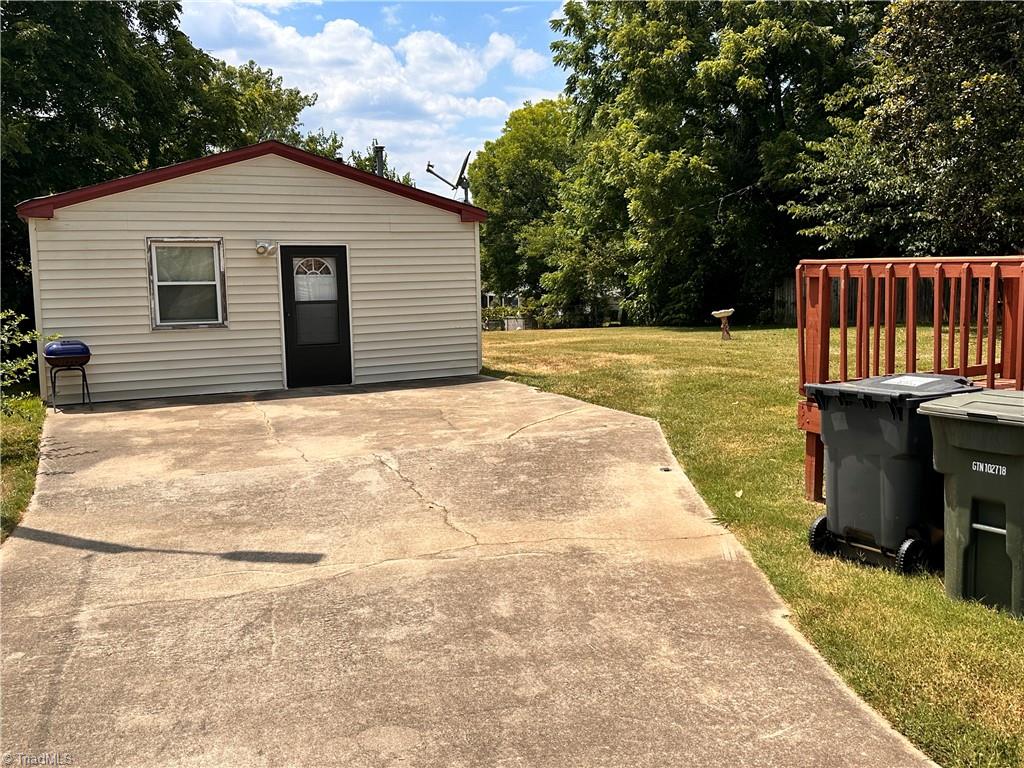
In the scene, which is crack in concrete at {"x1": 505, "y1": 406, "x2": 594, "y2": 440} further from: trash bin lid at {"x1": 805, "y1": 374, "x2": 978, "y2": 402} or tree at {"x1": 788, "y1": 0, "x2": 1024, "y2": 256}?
tree at {"x1": 788, "y1": 0, "x2": 1024, "y2": 256}

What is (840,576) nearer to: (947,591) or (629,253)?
(947,591)

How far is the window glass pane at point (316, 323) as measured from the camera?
11.1 metres

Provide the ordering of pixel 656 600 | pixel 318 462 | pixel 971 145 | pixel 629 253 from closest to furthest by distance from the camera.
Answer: pixel 656 600 < pixel 318 462 < pixel 971 145 < pixel 629 253

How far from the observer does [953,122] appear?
15484mm

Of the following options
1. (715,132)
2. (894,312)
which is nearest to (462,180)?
(715,132)

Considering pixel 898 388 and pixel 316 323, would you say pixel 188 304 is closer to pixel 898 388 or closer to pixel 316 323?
pixel 316 323

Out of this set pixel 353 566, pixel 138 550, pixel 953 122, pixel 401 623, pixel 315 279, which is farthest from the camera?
pixel 953 122

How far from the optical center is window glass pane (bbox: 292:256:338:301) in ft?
36.0

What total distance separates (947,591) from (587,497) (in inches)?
97.0

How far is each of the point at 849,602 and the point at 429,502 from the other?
9.15ft

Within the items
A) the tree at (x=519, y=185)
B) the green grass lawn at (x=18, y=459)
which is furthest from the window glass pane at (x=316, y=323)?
the tree at (x=519, y=185)

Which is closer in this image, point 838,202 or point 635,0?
point 838,202

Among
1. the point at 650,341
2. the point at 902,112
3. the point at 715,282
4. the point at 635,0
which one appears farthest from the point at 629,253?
the point at 902,112

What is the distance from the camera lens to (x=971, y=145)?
622 inches
